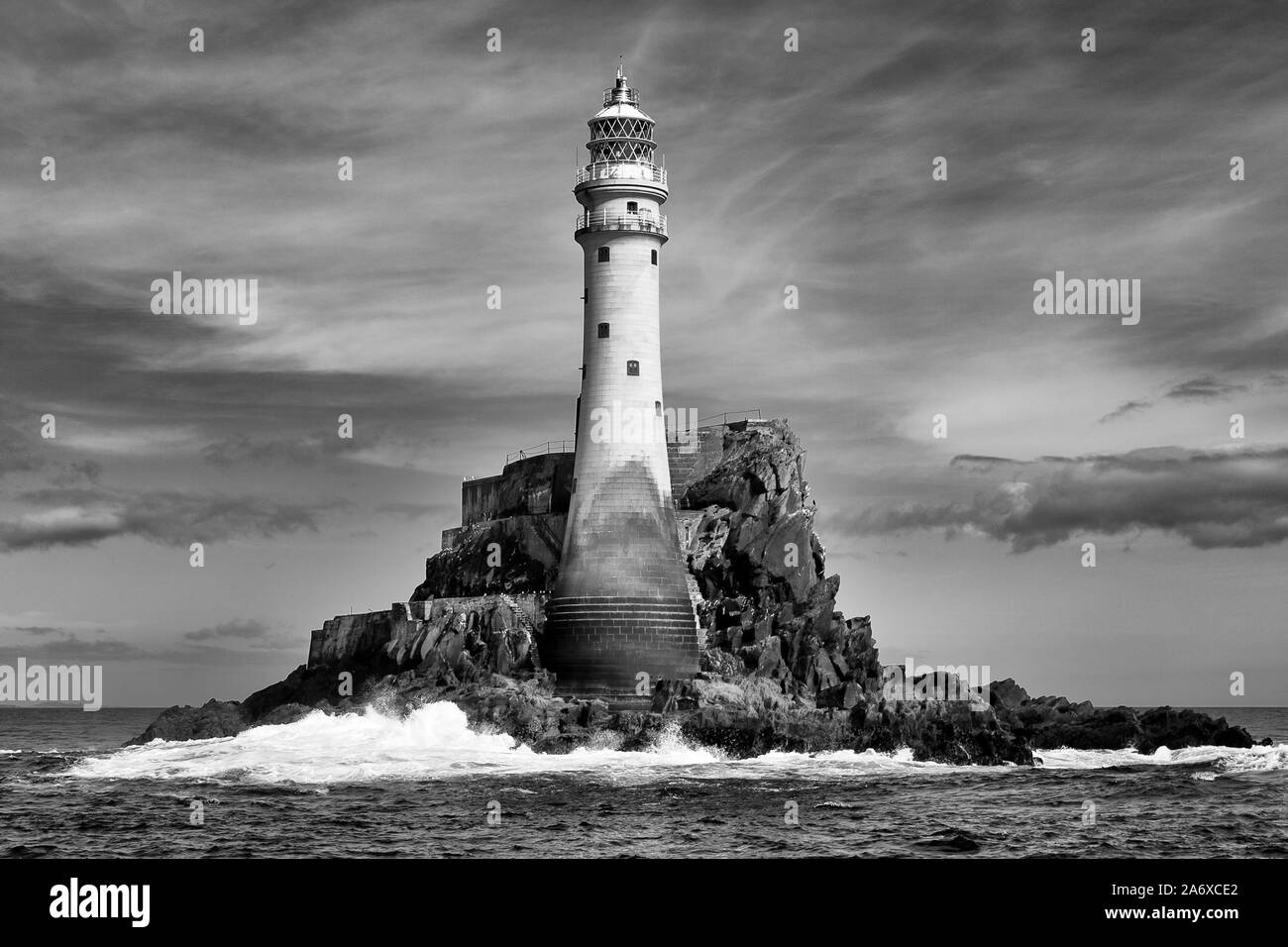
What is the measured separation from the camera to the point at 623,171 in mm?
55031

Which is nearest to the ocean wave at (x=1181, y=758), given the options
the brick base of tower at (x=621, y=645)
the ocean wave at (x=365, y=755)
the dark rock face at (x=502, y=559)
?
the ocean wave at (x=365, y=755)

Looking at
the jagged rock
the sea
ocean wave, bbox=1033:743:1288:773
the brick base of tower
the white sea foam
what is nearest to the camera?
the sea

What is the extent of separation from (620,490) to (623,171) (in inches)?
439

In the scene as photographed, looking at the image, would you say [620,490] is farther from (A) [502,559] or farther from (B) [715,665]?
(A) [502,559]

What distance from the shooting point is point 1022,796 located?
38.8 meters

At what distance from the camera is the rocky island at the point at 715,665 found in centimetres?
4941

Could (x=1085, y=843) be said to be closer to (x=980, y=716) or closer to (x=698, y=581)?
(x=980, y=716)

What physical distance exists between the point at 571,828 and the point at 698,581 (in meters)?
26.3

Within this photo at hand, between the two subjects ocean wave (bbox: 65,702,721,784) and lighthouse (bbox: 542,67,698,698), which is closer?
ocean wave (bbox: 65,702,721,784)

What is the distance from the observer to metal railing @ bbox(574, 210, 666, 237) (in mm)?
54156

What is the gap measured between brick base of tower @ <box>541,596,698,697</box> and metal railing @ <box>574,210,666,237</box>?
1266 cm

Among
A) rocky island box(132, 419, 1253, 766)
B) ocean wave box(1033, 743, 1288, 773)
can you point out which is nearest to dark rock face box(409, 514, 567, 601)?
rocky island box(132, 419, 1253, 766)

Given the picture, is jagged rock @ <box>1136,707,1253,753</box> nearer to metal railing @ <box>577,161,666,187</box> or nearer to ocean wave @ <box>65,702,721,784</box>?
ocean wave @ <box>65,702,721,784</box>
